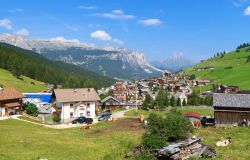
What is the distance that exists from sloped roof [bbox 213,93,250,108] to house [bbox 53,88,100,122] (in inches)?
1653

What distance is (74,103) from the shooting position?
96.0 m

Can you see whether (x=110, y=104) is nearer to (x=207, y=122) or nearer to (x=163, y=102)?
(x=163, y=102)

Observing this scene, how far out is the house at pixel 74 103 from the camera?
94.6 m

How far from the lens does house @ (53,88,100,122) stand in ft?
310

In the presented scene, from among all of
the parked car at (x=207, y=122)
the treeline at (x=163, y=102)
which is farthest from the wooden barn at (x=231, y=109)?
the treeline at (x=163, y=102)

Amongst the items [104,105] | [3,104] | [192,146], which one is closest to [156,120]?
[192,146]

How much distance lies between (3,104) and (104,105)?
5171 cm

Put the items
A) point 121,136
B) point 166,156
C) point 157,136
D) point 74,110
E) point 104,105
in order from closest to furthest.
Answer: point 166,156
point 157,136
point 121,136
point 74,110
point 104,105

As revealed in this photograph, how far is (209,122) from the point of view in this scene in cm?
6900

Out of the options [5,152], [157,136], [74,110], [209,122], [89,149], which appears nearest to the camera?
[157,136]

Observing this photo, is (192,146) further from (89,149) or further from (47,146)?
(47,146)

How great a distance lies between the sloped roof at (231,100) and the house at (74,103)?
42.0 meters

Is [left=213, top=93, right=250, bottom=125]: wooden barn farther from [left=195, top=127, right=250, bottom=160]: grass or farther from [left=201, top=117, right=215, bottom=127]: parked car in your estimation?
[left=195, top=127, right=250, bottom=160]: grass

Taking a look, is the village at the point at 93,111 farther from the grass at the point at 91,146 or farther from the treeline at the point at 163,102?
the grass at the point at 91,146
